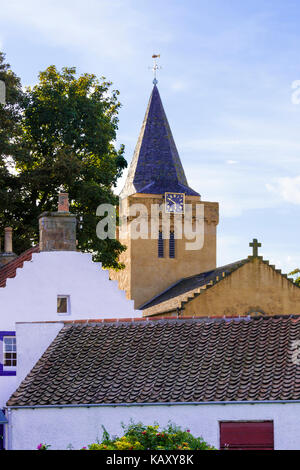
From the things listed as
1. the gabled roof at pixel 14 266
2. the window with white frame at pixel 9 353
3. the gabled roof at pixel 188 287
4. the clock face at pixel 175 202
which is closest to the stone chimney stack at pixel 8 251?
the gabled roof at pixel 14 266

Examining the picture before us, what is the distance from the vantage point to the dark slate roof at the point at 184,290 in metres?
61.1

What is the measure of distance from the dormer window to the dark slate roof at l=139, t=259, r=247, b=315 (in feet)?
65.5

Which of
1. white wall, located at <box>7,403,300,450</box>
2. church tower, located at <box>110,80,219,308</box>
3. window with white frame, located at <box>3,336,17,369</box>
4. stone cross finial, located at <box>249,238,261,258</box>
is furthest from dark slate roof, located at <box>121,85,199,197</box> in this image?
white wall, located at <box>7,403,300,450</box>

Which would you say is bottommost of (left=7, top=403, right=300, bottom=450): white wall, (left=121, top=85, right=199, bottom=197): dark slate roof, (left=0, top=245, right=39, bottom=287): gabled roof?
(left=7, top=403, right=300, bottom=450): white wall

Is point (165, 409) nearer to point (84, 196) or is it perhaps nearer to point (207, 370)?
point (207, 370)

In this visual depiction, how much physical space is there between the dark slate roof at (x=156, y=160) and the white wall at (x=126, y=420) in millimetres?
56697

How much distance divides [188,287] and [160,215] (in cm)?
1097

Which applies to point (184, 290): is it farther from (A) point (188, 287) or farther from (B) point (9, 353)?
(B) point (9, 353)

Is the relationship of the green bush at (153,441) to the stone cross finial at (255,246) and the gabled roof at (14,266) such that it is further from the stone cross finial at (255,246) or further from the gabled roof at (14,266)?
the stone cross finial at (255,246)

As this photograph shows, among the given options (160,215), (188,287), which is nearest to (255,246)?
(188,287)

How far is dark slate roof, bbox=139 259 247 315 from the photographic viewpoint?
2406 inches

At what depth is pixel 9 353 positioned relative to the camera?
1486 inches

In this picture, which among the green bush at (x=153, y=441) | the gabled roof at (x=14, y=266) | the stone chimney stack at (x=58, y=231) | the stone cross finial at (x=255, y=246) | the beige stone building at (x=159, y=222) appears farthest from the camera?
the beige stone building at (x=159, y=222)

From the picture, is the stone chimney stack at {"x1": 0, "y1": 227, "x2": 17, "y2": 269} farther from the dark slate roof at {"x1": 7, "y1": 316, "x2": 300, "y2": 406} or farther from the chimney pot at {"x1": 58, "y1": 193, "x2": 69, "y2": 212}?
the dark slate roof at {"x1": 7, "y1": 316, "x2": 300, "y2": 406}
